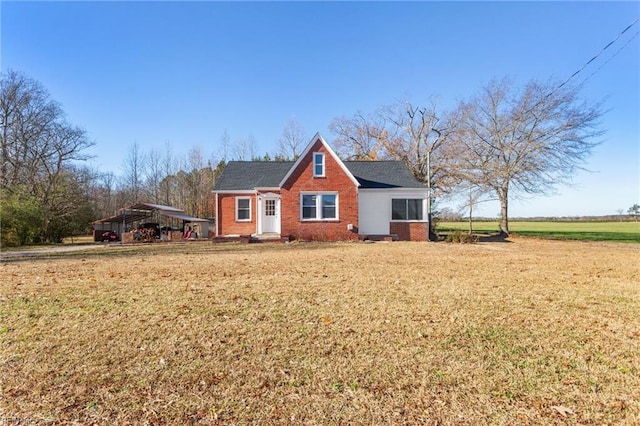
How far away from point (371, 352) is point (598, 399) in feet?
7.04

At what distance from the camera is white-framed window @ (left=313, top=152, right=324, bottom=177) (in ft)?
66.6

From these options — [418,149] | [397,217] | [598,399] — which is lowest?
[598,399]

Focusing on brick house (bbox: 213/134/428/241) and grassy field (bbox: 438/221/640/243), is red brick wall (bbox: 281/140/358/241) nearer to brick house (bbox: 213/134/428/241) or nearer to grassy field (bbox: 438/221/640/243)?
brick house (bbox: 213/134/428/241)

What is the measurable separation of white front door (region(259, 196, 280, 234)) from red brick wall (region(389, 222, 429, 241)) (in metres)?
7.39

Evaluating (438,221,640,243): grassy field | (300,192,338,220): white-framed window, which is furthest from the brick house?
(438,221,640,243): grassy field

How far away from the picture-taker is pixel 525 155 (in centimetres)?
2634

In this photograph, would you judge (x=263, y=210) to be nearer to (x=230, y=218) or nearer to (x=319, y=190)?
(x=230, y=218)

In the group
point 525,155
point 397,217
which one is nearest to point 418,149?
point 525,155

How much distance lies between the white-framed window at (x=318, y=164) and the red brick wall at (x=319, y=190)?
0.19 m

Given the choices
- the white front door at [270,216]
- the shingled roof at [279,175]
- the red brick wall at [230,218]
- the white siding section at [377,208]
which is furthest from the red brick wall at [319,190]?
the red brick wall at [230,218]

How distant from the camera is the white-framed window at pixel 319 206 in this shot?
20453mm

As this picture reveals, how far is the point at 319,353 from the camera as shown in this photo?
4008 millimetres

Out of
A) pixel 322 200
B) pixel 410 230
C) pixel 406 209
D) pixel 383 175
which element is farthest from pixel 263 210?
pixel 410 230

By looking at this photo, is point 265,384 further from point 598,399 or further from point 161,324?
point 598,399
